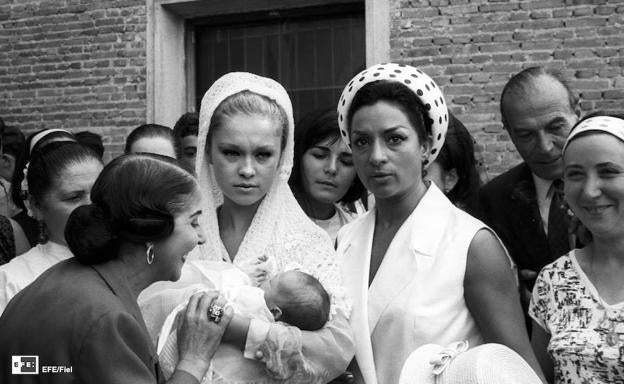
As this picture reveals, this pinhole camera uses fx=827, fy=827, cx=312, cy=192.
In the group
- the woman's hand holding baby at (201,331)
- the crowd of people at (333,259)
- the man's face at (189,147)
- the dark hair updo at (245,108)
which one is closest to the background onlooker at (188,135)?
the man's face at (189,147)

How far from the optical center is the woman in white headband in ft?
8.81

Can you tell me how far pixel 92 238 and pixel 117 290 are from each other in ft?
0.53

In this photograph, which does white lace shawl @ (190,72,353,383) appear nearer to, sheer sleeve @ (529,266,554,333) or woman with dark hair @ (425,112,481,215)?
sheer sleeve @ (529,266,554,333)

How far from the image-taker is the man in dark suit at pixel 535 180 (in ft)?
11.8

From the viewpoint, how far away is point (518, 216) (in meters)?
3.71

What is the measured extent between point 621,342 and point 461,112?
16.7 ft

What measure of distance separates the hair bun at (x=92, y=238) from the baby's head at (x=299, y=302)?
0.70 metres

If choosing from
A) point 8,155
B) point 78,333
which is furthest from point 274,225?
point 8,155

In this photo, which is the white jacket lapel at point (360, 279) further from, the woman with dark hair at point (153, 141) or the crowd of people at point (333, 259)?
the woman with dark hair at point (153, 141)

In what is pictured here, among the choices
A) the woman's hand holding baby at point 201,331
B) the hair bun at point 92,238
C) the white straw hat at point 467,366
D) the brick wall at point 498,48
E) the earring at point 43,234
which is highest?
the brick wall at point 498,48

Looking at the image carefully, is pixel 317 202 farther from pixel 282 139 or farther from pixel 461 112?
pixel 461 112

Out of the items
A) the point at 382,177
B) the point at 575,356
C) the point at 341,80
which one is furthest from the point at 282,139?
the point at 341,80

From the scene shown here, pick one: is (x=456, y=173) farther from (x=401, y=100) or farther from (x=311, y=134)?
(x=401, y=100)

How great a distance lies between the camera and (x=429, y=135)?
3041mm
